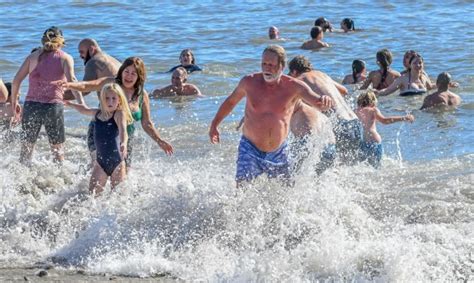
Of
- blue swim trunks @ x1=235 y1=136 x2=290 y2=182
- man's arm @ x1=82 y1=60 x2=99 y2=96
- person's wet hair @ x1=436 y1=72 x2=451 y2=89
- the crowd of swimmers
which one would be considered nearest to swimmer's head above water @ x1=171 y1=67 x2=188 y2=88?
the crowd of swimmers

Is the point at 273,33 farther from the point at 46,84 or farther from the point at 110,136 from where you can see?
the point at 110,136

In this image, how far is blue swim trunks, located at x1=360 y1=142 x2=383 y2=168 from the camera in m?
11.5

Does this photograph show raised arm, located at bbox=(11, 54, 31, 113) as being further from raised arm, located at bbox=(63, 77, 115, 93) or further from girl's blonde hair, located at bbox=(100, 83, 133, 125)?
girl's blonde hair, located at bbox=(100, 83, 133, 125)

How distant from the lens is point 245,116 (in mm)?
8867

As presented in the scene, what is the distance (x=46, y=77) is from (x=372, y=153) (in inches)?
144

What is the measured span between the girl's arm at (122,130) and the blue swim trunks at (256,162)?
984 mm

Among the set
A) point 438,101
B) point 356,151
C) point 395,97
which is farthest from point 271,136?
point 395,97

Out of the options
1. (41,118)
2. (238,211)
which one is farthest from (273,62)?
(41,118)

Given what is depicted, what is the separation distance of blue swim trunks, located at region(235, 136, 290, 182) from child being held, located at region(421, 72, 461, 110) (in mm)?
6525

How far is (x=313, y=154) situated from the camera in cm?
973

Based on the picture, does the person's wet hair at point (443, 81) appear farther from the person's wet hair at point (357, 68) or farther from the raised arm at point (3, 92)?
the raised arm at point (3, 92)

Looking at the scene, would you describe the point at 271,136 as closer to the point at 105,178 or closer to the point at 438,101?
the point at 105,178

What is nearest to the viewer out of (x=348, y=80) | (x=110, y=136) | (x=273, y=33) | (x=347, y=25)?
(x=110, y=136)

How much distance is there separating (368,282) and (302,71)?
10.6 feet
